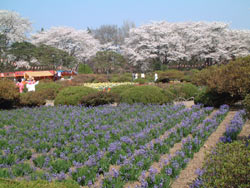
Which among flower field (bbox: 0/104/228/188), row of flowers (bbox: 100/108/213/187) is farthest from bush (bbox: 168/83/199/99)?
row of flowers (bbox: 100/108/213/187)

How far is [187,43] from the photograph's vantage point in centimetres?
4484

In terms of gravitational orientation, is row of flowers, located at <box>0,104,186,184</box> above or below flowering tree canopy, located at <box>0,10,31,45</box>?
below

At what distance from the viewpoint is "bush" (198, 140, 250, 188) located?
301cm

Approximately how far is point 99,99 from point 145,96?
1881 mm

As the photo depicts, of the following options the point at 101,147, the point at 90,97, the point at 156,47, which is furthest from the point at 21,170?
the point at 156,47

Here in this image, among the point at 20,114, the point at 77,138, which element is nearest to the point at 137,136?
the point at 77,138

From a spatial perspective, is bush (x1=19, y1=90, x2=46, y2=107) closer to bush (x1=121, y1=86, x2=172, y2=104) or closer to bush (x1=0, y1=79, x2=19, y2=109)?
bush (x1=0, y1=79, x2=19, y2=109)

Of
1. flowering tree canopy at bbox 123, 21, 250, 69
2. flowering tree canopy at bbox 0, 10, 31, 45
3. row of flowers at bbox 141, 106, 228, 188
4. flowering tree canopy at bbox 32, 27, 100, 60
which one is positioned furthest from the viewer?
flowering tree canopy at bbox 32, 27, 100, 60

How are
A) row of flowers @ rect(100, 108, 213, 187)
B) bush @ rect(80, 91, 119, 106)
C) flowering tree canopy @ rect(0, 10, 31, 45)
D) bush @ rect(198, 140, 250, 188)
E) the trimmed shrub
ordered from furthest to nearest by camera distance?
flowering tree canopy @ rect(0, 10, 31, 45) → bush @ rect(80, 91, 119, 106) → the trimmed shrub → row of flowers @ rect(100, 108, 213, 187) → bush @ rect(198, 140, 250, 188)

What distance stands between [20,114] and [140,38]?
35622 mm

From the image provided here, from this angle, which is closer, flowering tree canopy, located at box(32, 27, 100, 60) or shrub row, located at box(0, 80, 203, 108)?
shrub row, located at box(0, 80, 203, 108)

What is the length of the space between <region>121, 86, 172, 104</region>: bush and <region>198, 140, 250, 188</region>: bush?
737 centimetres

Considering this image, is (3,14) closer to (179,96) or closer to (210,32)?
(210,32)

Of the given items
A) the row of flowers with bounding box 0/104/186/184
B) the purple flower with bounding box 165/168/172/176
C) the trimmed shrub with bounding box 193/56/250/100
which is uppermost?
the trimmed shrub with bounding box 193/56/250/100
